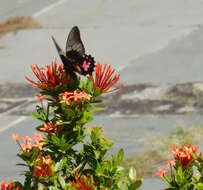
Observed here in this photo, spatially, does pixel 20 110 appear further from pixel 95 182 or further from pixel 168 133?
pixel 95 182

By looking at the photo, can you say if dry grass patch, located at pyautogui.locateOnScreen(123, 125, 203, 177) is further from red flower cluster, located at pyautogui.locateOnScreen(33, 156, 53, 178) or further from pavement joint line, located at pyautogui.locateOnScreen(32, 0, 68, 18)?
pavement joint line, located at pyautogui.locateOnScreen(32, 0, 68, 18)

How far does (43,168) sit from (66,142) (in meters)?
0.19

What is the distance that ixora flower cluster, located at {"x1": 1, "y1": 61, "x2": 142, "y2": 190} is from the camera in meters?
2.66

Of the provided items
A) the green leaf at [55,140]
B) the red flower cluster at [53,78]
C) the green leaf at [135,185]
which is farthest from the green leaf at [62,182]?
the red flower cluster at [53,78]

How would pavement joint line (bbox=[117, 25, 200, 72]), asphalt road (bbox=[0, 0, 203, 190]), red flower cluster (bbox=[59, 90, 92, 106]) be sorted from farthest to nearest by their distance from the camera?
pavement joint line (bbox=[117, 25, 200, 72]), asphalt road (bbox=[0, 0, 203, 190]), red flower cluster (bbox=[59, 90, 92, 106])

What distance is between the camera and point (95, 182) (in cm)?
281

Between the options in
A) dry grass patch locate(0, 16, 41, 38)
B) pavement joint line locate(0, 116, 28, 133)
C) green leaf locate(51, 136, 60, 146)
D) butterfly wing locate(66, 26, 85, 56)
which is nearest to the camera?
green leaf locate(51, 136, 60, 146)

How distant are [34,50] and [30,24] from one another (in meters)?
1.86

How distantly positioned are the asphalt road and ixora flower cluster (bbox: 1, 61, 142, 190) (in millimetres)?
3050

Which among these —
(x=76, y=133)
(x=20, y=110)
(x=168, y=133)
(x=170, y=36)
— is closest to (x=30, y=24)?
(x=170, y=36)

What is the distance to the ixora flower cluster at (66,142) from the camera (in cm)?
266

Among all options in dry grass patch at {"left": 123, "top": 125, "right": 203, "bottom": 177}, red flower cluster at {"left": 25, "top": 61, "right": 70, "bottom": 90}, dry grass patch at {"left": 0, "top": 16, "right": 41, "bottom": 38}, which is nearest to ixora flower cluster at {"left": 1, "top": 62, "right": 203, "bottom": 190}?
red flower cluster at {"left": 25, "top": 61, "right": 70, "bottom": 90}

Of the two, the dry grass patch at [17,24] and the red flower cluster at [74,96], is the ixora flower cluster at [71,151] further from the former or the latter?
the dry grass patch at [17,24]

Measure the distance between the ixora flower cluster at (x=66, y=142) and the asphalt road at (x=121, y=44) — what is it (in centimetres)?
305
